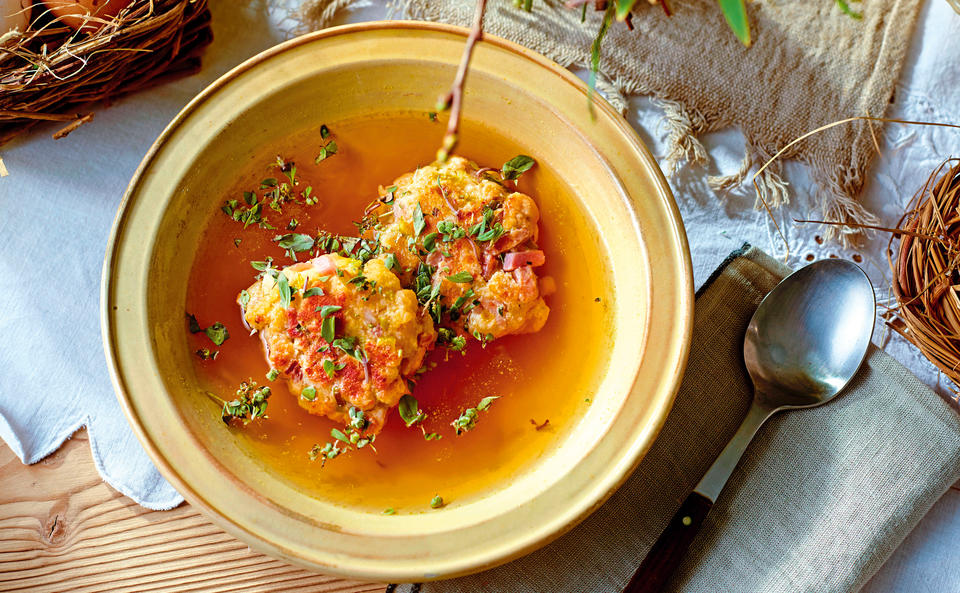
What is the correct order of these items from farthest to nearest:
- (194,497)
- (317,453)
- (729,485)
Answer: (729,485) < (317,453) < (194,497)

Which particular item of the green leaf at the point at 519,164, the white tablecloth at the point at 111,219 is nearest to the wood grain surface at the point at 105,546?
the white tablecloth at the point at 111,219

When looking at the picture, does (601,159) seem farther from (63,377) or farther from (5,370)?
(5,370)

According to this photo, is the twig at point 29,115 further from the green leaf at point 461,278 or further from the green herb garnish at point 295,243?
the green leaf at point 461,278

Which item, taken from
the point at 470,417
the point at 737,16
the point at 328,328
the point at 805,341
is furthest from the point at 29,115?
the point at 805,341

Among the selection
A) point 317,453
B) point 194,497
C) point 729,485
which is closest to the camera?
point 194,497

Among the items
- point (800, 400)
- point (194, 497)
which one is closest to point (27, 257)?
point (194, 497)

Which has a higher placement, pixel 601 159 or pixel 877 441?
pixel 601 159

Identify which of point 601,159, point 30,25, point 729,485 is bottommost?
point 729,485
